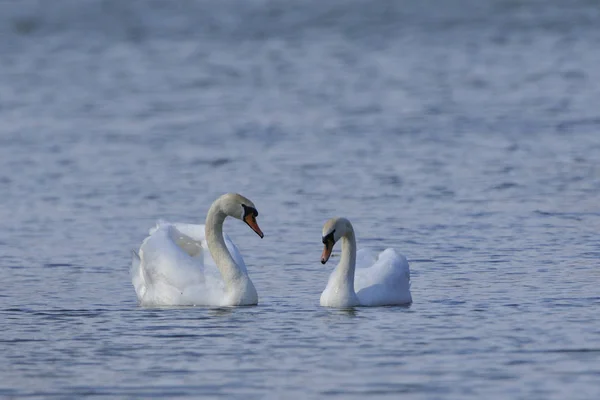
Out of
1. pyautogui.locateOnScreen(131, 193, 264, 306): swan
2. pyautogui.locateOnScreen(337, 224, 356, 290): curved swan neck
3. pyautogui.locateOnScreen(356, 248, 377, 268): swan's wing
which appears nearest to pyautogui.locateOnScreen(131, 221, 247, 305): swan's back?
pyautogui.locateOnScreen(131, 193, 264, 306): swan

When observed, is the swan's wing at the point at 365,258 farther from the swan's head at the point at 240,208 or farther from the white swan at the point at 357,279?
the swan's head at the point at 240,208

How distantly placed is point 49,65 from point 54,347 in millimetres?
26308

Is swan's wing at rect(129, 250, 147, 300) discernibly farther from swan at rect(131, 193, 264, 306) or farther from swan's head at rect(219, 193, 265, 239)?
swan's head at rect(219, 193, 265, 239)

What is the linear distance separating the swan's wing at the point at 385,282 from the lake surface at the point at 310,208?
0.16 m

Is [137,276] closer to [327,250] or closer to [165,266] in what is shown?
[165,266]

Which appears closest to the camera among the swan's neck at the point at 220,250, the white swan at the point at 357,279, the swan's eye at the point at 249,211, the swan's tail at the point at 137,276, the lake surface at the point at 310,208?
the lake surface at the point at 310,208

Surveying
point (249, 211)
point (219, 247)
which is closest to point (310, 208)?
point (249, 211)

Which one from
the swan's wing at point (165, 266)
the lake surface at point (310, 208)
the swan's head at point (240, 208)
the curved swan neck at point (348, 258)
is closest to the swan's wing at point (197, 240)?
the swan's wing at point (165, 266)

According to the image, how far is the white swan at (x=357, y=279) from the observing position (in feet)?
42.1

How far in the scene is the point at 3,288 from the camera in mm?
13930

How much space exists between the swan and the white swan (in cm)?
66

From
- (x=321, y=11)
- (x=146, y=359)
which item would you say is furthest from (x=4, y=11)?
(x=146, y=359)

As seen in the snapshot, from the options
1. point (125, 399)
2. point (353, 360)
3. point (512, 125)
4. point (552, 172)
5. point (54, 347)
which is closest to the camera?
point (125, 399)

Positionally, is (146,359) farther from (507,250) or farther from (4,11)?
(4,11)
